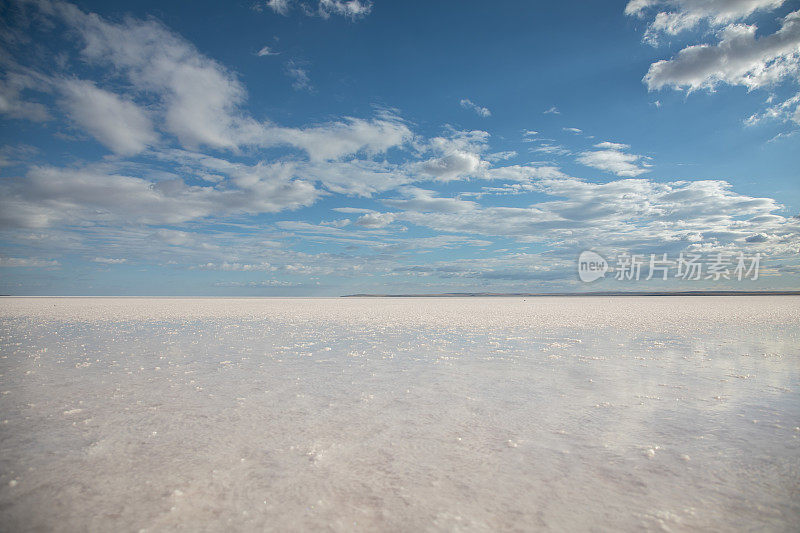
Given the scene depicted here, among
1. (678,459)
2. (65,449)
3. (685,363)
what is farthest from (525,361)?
(65,449)

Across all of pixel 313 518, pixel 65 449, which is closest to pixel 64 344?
pixel 65 449

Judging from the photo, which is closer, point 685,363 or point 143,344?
point 685,363

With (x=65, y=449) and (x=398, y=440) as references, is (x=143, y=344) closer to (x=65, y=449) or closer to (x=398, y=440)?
(x=65, y=449)

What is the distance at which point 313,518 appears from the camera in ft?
9.18

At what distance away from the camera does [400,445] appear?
4.07 meters

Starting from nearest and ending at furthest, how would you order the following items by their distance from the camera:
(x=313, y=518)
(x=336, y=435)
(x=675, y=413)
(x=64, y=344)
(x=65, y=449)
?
(x=313, y=518) < (x=65, y=449) < (x=336, y=435) < (x=675, y=413) < (x=64, y=344)

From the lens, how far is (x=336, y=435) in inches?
171

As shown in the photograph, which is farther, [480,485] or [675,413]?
[675,413]

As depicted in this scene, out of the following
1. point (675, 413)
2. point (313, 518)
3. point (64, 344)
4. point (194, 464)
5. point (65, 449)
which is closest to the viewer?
point (313, 518)

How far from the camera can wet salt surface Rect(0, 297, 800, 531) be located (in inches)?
113

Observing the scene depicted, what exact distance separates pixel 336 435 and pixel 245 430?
107 cm

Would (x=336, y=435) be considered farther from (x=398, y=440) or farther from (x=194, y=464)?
(x=194, y=464)

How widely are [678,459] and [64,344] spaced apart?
46.2ft

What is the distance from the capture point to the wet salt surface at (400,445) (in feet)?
9.39
